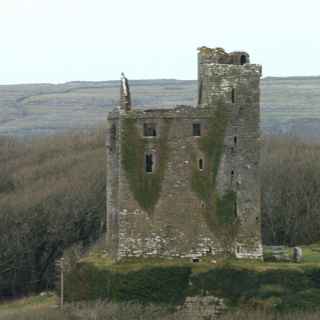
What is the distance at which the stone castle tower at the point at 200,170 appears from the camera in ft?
200

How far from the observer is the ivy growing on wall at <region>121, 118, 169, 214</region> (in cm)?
6125

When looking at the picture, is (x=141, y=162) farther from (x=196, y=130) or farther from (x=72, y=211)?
(x=72, y=211)

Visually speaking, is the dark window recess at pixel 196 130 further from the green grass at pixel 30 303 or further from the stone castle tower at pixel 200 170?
the green grass at pixel 30 303

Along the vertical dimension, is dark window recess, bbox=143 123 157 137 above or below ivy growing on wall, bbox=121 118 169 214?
above

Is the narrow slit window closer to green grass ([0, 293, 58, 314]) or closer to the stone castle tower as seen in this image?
the stone castle tower

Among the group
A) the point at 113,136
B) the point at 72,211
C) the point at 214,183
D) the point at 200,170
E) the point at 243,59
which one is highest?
the point at 243,59

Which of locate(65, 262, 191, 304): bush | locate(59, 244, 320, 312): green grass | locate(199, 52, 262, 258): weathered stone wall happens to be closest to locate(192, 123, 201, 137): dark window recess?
locate(199, 52, 262, 258): weathered stone wall

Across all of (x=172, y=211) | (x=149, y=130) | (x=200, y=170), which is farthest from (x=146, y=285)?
(x=149, y=130)

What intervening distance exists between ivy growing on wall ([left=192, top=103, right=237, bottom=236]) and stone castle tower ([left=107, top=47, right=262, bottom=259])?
5cm

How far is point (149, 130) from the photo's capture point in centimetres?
6175

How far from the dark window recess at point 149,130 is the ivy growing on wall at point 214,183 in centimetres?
249

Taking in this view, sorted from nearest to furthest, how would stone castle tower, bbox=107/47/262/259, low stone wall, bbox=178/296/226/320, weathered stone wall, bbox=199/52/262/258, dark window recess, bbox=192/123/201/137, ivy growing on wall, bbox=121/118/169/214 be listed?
low stone wall, bbox=178/296/226/320 < stone castle tower, bbox=107/47/262/259 < ivy growing on wall, bbox=121/118/169/214 < weathered stone wall, bbox=199/52/262/258 < dark window recess, bbox=192/123/201/137

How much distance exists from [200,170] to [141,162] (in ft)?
10.5

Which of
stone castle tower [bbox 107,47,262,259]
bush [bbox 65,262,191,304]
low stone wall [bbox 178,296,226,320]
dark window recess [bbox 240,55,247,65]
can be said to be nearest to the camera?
low stone wall [bbox 178,296,226,320]
